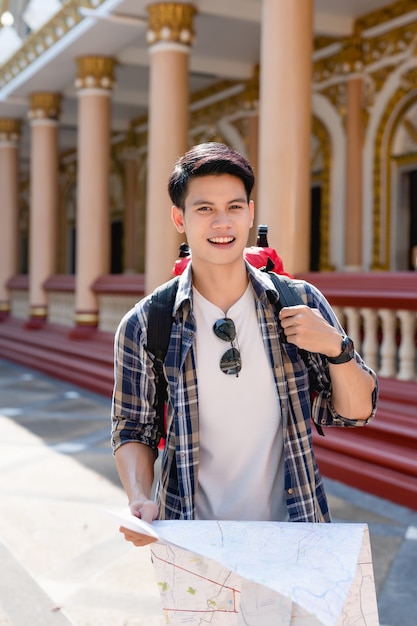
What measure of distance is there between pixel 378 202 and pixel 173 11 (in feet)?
11.6

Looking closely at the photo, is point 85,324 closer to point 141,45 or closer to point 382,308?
point 141,45

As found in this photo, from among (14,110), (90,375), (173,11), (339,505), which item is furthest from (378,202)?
(14,110)

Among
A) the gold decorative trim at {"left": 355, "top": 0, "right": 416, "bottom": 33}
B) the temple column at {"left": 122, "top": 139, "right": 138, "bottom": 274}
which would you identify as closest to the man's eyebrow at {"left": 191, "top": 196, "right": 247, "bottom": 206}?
the gold decorative trim at {"left": 355, "top": 0, "right": 416, "bottom": 33}

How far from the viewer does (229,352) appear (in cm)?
160

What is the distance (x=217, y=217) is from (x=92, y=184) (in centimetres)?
902

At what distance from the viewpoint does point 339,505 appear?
438cm

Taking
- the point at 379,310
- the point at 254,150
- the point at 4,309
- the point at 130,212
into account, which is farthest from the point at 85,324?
the point at 130,212

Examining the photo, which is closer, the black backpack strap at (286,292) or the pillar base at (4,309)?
the black backpack strap at (286,292)

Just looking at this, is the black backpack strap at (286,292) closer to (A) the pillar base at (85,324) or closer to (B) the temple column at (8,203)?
(A) the pillar base at (85,324)

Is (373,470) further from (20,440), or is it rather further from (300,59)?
(300,59)

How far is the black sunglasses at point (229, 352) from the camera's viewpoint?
160cm

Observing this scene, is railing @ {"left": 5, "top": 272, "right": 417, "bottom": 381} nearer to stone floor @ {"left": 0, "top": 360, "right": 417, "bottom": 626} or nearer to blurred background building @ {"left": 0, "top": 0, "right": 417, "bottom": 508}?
blurred background building @ {"left": 0, "top": 0, "right": 417, "bottom": 508}

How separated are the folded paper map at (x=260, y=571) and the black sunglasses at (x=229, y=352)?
12.6 inches

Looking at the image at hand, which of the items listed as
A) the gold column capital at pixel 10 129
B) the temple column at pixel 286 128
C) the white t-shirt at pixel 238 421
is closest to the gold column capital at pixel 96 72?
the temple column at pixel 286 128
